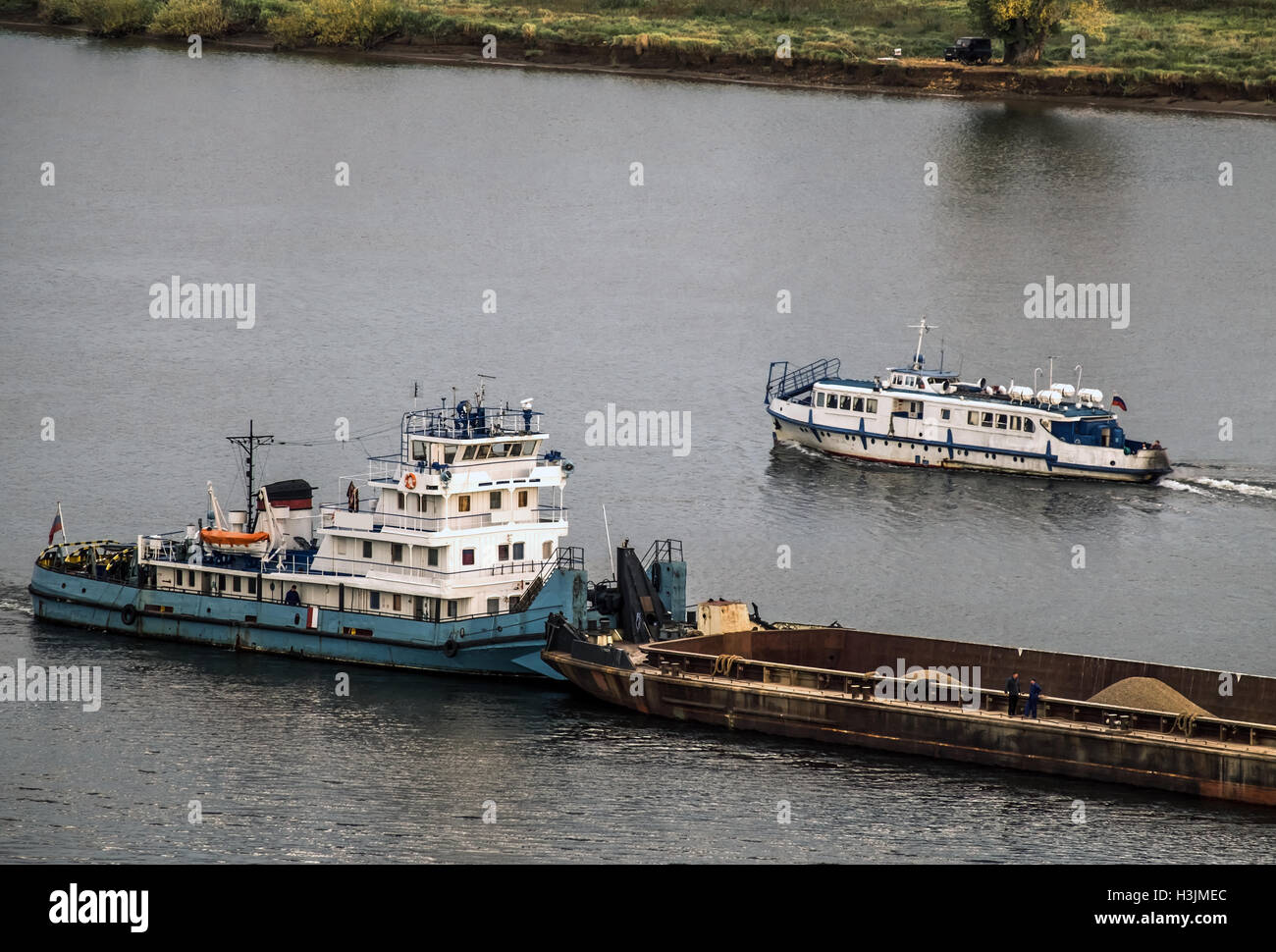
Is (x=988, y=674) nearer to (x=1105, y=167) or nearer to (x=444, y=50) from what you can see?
(x=1105, y=167)

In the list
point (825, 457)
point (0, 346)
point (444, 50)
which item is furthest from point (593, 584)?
point (444, 50)

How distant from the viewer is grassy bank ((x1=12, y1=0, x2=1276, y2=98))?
6393 inches

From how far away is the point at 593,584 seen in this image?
6731 centimetres

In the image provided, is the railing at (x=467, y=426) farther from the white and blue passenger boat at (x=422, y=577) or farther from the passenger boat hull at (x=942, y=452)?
the passenger boat hull at (x=942, y=452)

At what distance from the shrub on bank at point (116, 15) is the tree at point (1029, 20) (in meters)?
63.9

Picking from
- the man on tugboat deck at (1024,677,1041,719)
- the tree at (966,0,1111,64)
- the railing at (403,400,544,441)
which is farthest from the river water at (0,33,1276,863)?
the railing at (403,400,544,441)

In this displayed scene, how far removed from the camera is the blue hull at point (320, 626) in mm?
65375

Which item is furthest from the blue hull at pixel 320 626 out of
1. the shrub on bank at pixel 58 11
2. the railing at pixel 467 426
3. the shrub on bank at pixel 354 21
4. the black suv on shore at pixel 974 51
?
the shrub on bank at pixel 58 11

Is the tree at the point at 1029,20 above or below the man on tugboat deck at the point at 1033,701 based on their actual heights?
above

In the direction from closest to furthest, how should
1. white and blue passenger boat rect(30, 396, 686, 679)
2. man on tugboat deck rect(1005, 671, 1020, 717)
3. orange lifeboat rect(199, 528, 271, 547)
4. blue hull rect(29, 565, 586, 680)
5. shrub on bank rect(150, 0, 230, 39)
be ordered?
man on tugboat deck rect(1005, 671, 1020, 717), blue hull rect(29, 565, 586, 680), white and blue passenger boat rect(30, 396, 686, 679), orange lifeboat rect(199, 528, 271, 547), shrub on bank rect(150, 0, 230, 39)

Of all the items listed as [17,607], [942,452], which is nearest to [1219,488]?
[942,452]

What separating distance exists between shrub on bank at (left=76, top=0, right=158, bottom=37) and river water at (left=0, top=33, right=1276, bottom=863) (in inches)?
137

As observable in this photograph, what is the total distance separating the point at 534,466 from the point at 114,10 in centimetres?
12192

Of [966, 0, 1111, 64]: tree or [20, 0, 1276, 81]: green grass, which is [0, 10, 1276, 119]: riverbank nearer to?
[20, 0, 1276, 81]: green grass
